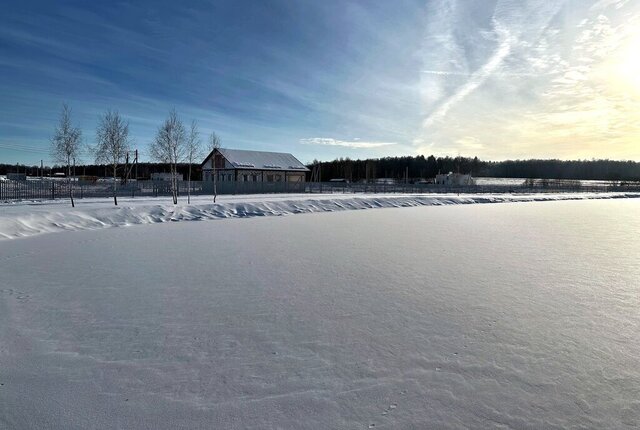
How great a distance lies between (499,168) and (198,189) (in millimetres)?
158609

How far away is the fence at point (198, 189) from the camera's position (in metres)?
27.7

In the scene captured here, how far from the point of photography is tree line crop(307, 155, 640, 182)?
13885 centimetres

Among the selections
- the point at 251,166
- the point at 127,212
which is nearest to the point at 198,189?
the point at 251,166

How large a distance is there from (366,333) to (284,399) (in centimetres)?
158

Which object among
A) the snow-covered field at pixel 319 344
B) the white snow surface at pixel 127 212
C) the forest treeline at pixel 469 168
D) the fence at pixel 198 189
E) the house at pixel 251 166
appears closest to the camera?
the snow-covered field at pixel 319 344

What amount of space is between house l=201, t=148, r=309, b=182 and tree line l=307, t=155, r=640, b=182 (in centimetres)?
7457

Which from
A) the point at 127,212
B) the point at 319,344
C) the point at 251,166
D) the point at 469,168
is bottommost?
the point at 319,344

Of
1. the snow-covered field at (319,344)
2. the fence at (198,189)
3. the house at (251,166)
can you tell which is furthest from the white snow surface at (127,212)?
the house at (251,166)

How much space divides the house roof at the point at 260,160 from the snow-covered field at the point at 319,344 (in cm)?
4051

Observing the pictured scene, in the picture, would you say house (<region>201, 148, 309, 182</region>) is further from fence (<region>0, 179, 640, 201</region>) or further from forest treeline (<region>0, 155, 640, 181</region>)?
forest treeline (<region>0, 155, 640, 181</region>)

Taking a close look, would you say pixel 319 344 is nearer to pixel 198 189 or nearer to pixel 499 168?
pixel 198 189

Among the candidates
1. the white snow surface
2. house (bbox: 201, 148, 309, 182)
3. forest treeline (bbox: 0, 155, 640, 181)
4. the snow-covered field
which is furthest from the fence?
forest treeline (bbox: 0, 155, 640, 181)

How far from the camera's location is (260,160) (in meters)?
50.9

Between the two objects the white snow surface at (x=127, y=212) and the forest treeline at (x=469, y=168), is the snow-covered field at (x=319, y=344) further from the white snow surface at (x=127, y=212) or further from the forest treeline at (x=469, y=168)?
the forest treeline at (x=469, y=168)
